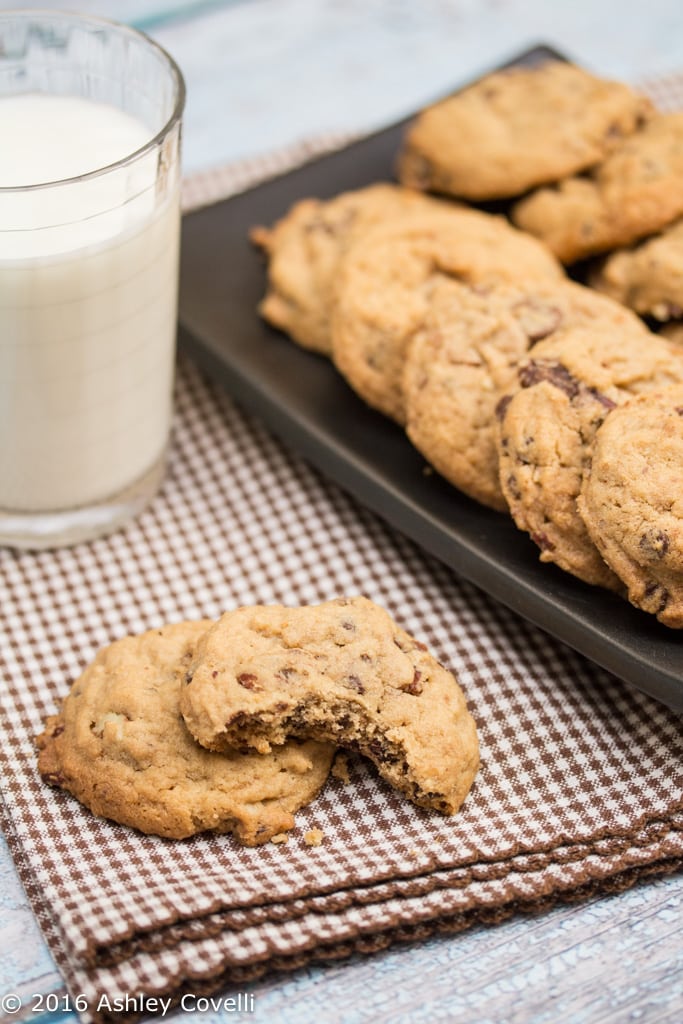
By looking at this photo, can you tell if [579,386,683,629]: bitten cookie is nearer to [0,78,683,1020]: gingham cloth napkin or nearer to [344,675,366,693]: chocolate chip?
[0,78,683,1020]: gingham cloth napkin

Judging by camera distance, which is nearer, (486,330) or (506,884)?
(506,884)

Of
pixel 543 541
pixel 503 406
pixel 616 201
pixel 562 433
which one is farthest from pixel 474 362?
pixel 616 201

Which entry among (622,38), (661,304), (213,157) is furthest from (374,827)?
(622,38)

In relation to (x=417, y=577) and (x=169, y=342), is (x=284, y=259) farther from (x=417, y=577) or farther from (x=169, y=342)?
(x=417, y=577)

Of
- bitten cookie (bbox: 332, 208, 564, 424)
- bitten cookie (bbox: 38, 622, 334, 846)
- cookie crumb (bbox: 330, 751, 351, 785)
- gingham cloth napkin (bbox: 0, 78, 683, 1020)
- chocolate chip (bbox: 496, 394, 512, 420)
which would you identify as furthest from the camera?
bitten cookie (bbox: 332, 208, 564, 424)

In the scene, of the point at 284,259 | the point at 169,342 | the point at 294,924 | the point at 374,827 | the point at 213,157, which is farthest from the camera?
the point at 213,157

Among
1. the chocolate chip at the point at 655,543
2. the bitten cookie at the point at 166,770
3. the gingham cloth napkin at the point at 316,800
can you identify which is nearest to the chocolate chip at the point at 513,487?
the chocolate chip at the point at 655,543

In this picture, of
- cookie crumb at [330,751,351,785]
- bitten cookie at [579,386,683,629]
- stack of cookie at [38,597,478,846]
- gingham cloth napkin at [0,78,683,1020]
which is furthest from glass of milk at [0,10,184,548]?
bitten cookie at [579,386,683,629]
